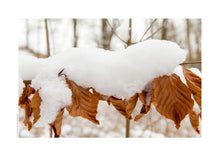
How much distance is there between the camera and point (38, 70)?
0.59 metres

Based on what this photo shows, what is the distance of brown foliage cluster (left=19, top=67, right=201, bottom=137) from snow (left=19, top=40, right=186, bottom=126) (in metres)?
0.02

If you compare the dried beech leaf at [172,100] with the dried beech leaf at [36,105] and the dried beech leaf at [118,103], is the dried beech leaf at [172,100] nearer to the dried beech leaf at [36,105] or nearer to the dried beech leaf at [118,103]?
the dried beech leaf at [118,103]

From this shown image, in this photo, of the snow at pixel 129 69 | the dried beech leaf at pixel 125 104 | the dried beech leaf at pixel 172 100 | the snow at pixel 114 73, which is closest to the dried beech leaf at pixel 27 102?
the snow at pixel 114 73

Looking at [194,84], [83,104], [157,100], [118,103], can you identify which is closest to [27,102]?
[83,104]

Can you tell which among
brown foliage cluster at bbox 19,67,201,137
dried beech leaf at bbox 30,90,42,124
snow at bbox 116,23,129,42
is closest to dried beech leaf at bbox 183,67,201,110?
brown foliage cluster at bbox 19,67,201,137

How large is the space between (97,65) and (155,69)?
0.60 ft

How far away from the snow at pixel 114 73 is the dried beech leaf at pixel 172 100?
0.13ft

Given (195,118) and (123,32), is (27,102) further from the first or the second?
(123,32)

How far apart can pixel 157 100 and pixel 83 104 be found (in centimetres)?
22

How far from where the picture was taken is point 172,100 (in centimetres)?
46

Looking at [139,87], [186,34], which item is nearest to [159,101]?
[139,87]

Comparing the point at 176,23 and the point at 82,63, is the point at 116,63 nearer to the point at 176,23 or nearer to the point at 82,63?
the point at 82,63

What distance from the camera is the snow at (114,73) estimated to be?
0.49 m

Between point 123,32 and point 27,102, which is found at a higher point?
point 123,32
